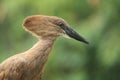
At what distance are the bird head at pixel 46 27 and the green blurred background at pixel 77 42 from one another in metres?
4.30

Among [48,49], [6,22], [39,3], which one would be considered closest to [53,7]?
[39,3]

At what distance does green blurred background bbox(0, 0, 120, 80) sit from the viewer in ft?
34.7

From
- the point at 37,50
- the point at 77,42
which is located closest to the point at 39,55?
the point at 37,50

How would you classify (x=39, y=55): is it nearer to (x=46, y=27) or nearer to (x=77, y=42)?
(x=46, y=27)

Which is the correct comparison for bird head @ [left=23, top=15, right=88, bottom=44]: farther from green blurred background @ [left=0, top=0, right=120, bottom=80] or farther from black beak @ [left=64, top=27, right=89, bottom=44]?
green blurred background @ [left=0, top=0, right=120, bottom=80]

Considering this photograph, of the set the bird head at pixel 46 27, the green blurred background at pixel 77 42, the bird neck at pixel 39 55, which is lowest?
the bird neck at pixel 39 55

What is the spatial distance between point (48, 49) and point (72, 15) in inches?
211

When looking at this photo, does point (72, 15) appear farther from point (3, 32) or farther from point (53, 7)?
point (3, 32)

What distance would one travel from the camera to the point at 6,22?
39.7ft

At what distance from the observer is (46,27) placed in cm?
590

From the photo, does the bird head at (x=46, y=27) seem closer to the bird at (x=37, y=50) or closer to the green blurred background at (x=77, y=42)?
the bird at (x=37, y=50)

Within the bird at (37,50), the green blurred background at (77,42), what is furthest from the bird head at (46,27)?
the green blurred background at (77,42)

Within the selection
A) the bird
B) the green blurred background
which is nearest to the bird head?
the bird

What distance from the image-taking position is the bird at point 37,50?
584 centimetres
